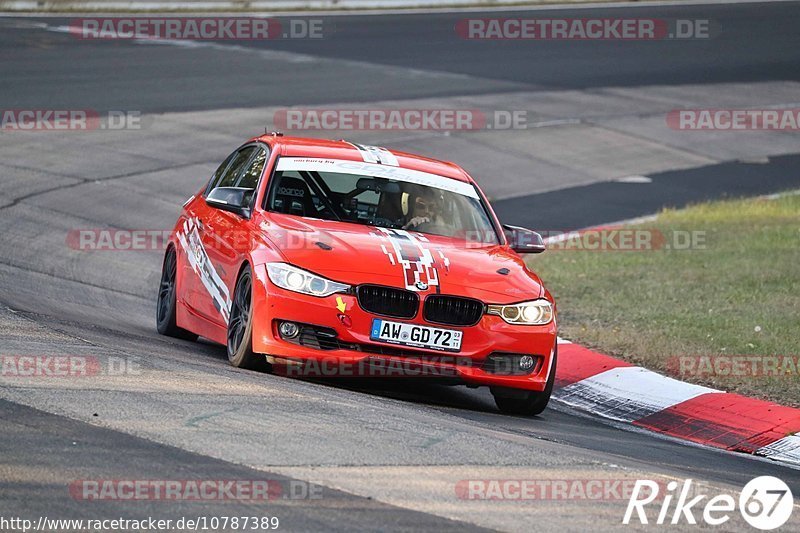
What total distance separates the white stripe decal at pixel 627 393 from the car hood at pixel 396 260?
4.02 ft

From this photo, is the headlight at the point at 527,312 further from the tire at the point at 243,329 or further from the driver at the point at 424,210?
the tire at the point at 243,329

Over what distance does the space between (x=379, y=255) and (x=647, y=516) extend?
3.06m

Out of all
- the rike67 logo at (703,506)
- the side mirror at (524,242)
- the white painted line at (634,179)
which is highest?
the side mirror at (524,242)

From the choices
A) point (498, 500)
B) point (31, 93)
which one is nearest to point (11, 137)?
point (31, 93)

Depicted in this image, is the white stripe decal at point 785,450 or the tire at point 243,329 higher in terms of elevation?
the tire at point 243,329

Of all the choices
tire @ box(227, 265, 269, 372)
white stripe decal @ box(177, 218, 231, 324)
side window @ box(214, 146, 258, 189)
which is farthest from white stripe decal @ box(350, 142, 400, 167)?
tire @ box(227, 265, 269, 372)

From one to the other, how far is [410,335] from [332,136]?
13495mm

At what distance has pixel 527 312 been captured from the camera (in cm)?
866

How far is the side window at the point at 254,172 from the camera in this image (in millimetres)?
9859

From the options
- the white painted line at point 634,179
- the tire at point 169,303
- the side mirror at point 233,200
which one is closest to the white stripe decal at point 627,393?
the side mirror at point 233,200

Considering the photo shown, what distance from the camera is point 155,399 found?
22.5 feet

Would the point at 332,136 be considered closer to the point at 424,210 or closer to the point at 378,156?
the point at 378,156

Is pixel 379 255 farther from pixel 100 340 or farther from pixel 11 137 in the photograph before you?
pixel 11 137

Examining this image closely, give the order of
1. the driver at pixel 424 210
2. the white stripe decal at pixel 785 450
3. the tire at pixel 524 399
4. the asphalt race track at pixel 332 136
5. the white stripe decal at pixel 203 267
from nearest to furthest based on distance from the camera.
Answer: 1. the asphalt race track at pixel 332 136
2. the white stripe decal at pixel 785 450
3. the tire at pixel 524 399
4. the white stripe decal at pixel 203 267
5. the driver at pixel 424 210
